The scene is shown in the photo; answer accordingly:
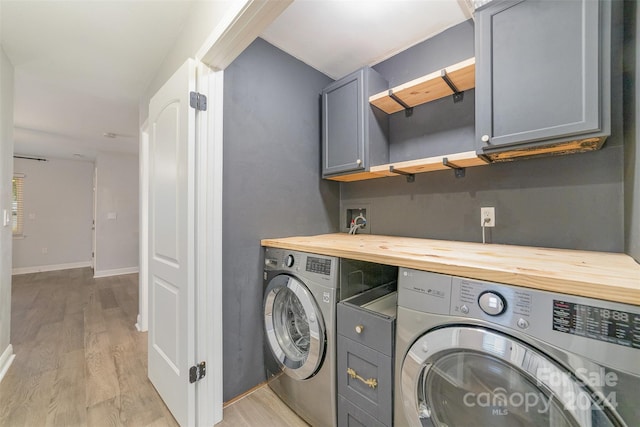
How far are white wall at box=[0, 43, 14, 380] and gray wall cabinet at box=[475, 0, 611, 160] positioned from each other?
3.17 metres

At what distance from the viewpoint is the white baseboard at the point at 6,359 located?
179 cm

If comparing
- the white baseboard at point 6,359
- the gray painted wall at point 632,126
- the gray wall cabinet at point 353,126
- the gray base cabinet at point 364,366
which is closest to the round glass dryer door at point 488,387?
the gray base cabinet at point 364,366

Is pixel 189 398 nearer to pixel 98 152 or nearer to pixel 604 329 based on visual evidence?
pixel 604 329

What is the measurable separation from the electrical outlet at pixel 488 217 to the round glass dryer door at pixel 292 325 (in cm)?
112

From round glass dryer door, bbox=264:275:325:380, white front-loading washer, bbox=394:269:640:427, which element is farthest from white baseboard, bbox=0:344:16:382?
white front-loading washer, bbox=394:269:640:427

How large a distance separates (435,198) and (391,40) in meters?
1.17

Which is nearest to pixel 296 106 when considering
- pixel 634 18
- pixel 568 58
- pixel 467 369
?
pixel 568 58

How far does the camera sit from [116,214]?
487 cm

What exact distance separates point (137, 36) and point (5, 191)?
5.21ft

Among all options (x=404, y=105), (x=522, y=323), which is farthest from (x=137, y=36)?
(x=522, y=323)

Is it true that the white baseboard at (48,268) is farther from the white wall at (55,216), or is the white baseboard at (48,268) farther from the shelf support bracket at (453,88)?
the shelf support bracket at (453,88)

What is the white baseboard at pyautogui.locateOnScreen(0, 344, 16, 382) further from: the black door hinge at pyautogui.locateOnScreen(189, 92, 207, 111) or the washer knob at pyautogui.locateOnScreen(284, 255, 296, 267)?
the black door hinge at pyautogui.locateOnScreen(189, 92, 207, 111)

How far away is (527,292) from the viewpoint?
27.5 inches

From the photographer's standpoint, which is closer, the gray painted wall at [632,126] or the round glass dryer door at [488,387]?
the round glass dryer door at [488,387]
